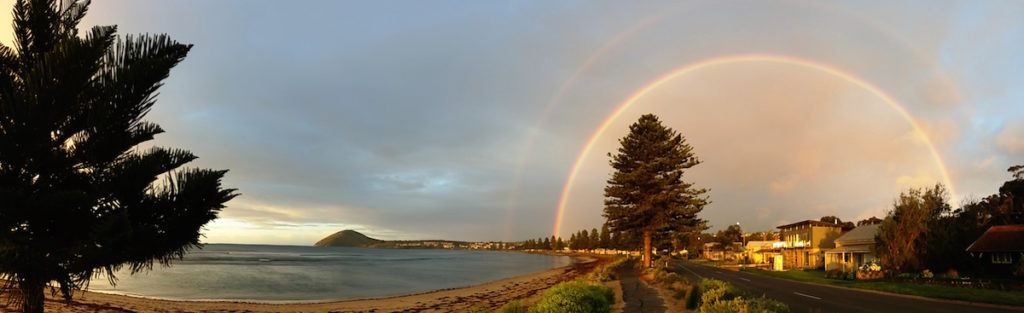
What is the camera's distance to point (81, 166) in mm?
4070

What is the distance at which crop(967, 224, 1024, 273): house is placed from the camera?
114ft

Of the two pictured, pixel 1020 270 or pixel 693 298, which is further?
pixel 1020 270

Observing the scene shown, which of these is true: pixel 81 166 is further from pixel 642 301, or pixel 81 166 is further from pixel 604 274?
pixel 604 274

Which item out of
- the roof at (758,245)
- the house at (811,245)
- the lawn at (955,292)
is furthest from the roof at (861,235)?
the roof at (758,245)

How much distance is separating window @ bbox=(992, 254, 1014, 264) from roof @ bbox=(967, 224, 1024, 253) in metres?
0.56

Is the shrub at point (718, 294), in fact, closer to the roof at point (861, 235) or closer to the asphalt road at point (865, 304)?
the asphalt road at point (865, 304)

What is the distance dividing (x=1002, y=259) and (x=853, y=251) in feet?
37.1

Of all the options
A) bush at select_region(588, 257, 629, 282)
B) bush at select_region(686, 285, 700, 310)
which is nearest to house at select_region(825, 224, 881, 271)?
bush at select_region(588, 257, 629, 282)

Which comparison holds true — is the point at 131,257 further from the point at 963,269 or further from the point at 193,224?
the point at 963,269

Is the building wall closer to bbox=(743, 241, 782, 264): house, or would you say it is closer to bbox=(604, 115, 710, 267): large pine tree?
bbox=(743, 241, 782, 264): house

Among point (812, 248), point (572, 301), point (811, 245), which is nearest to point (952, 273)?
point (812, 248)

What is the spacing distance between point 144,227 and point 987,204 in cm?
8019

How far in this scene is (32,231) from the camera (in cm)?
363

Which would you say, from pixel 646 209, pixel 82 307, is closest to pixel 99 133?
pixel 82 307
